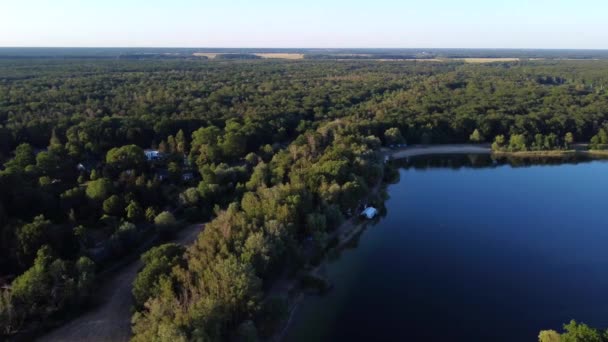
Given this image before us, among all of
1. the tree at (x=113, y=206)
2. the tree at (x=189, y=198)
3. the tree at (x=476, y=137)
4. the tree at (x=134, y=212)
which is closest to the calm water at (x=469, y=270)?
the tree at (x=189, y=198)

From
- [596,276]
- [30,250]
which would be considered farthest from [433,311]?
[30,250]

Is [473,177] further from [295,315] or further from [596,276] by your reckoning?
[295,315]

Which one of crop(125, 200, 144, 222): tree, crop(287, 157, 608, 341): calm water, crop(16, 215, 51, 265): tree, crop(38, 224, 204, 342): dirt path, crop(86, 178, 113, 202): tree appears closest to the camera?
crop(38, 224, 204, 342): dirt path

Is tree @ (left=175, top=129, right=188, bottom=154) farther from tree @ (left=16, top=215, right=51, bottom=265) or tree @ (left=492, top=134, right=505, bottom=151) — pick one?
tree @ (left=492, top=134, right=505, bottom=151)

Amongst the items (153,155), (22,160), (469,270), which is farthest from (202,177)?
(469,270)

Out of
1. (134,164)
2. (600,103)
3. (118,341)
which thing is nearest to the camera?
(118,341)

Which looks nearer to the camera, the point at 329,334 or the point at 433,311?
the point at 329,334

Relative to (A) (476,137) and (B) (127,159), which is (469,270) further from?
(A) (476,137)

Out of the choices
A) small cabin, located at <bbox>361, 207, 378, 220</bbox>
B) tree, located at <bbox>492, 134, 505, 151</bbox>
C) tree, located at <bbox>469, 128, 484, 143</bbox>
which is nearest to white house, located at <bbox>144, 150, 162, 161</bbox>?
small cabin, located at <bbox>361, 207, 378, 220</bbox>
